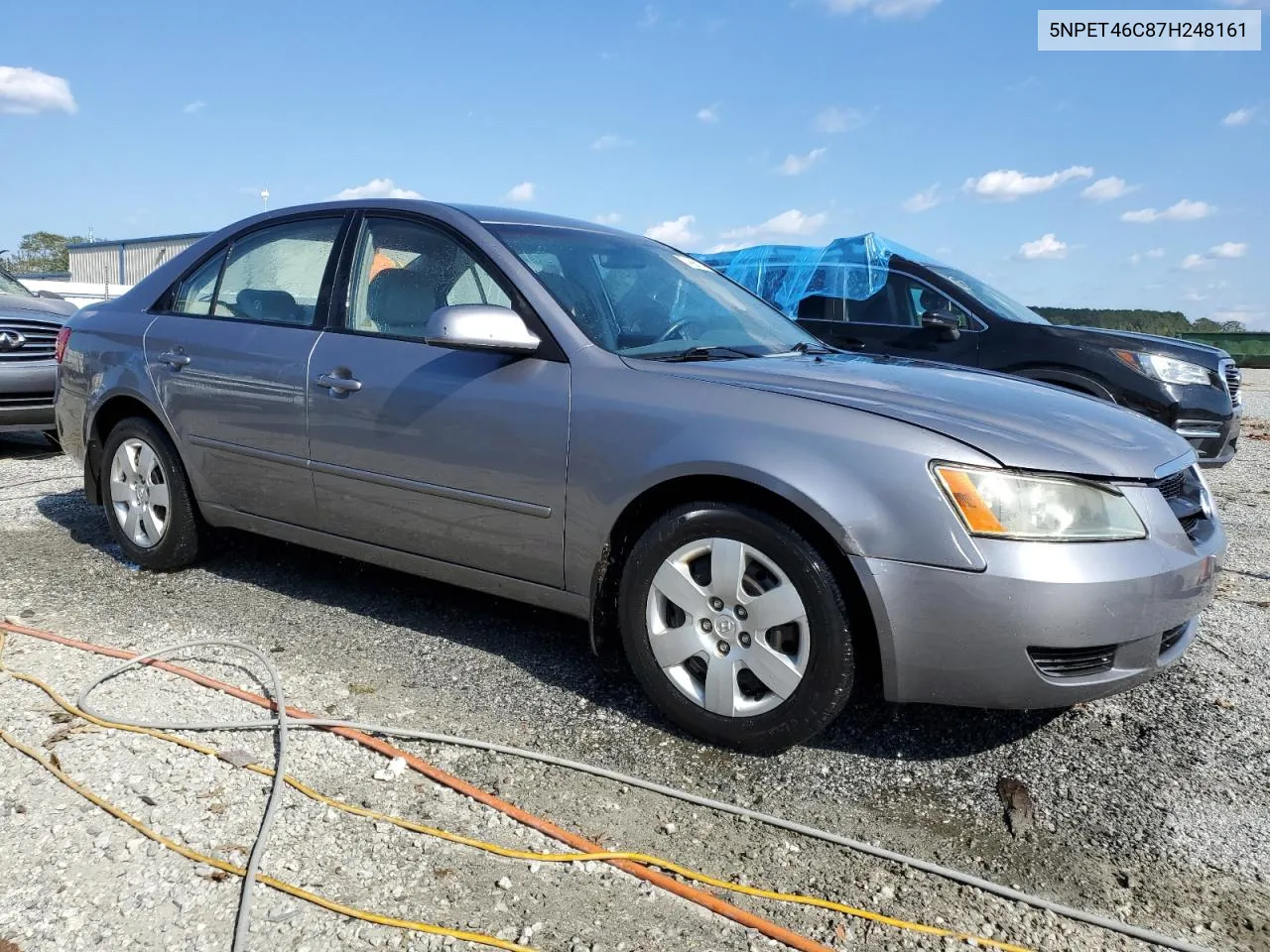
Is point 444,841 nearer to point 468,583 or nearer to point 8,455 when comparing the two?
point 468,583

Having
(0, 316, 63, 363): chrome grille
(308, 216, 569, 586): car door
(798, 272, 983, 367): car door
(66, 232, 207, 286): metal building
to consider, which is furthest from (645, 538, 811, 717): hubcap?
(66, 232, 207, 286): metal building

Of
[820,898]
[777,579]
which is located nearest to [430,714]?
[777,579]

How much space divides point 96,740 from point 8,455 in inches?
246

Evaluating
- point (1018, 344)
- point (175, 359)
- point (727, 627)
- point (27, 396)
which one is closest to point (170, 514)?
point (175, 359)

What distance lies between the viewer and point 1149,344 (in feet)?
23.0

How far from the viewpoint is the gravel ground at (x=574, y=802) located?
2.17m

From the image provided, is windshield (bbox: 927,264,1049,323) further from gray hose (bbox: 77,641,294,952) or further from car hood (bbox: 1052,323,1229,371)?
gray hose (bbox: 77,641,294,952)

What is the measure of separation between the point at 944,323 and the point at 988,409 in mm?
4415

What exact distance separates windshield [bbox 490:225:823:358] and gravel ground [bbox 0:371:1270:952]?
1195 millimetres

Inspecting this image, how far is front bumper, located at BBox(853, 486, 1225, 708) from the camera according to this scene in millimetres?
2539

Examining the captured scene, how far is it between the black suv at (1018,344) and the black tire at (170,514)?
4.12m

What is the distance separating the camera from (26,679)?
3.37m

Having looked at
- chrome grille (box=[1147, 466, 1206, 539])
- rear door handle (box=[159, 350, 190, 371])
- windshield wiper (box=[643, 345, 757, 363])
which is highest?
windshield wiper (box=[643, 345, 757, 363])

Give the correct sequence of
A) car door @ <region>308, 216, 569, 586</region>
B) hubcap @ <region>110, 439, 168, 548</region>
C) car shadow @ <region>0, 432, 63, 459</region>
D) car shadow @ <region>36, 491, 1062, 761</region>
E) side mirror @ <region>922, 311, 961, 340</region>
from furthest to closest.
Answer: car shadow @ <region>0, 432, 63, 459</region>, side mirror @ <region>922, 311, 961, 340</region>, hubcap @ <region>110, 439, 168, 548</region>, car door @ <region>308, 216, 569, 586</region>, car shadow @ <region>36, 491, 1062, 761</region>
